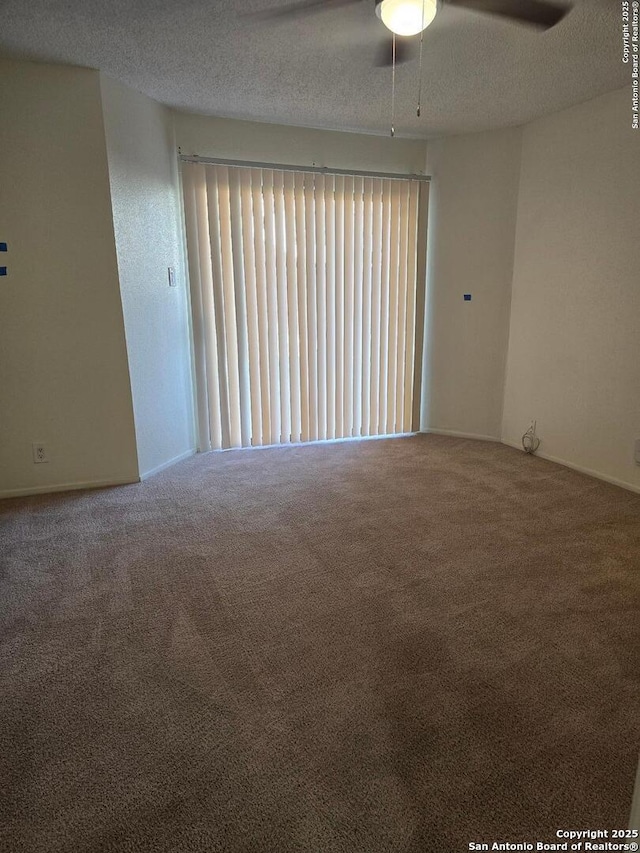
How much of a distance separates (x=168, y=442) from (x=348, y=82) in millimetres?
2673

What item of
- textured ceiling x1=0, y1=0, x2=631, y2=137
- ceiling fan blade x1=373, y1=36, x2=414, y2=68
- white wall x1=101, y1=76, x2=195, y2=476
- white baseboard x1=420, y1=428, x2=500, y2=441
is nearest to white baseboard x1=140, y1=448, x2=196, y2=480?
white wall x1=101, y1=76, x2=195, y2=476

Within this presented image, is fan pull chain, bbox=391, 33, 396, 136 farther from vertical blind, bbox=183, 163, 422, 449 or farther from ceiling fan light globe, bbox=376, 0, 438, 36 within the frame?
vertical blind, bbox=183, 163, 422, 449

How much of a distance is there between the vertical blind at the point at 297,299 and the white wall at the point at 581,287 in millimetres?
958

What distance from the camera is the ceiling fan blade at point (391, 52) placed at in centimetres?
242

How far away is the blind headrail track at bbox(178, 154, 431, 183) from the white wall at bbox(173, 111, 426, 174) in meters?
0.08

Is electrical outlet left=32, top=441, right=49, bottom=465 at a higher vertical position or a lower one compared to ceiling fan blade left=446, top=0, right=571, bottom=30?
lower

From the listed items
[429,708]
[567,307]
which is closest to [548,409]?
[567,307]

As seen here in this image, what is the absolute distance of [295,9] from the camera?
2.14 metres

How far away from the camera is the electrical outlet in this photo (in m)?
3.19

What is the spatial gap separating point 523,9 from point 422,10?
509mm

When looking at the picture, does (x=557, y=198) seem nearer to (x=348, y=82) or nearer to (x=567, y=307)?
(x=567, y=307)

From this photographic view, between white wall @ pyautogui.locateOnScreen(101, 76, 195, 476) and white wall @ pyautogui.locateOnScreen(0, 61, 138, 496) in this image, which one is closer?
white wall @ pyautogui.locateOnScreen(0, 61, 138, 496)

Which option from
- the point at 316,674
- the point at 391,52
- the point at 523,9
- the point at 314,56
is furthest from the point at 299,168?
the point at 316,674

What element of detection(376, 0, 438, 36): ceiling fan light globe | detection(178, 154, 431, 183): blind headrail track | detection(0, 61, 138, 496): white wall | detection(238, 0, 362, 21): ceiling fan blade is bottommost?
detection(0, 61, 138, 496): white wall
